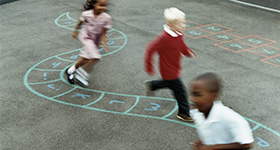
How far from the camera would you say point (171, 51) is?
15.3ft

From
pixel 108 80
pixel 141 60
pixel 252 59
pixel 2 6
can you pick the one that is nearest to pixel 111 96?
pixel 108 80

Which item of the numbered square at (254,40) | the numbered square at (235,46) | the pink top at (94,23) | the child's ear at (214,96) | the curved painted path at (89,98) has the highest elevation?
the child's ear at (214,96)

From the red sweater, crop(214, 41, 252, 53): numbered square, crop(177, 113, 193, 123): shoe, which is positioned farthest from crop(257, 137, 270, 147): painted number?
crop(214, 41, 252, 53): numbered square

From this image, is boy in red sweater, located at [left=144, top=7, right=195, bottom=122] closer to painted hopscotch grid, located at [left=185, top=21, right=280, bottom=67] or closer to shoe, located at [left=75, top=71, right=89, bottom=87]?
shoe, located at [left=75, top=71, right=89, bottom=87]

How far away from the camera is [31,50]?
7852 millimetres

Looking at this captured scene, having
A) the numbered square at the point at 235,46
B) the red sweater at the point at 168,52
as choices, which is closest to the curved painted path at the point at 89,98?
the red sweater at the point at 168,52

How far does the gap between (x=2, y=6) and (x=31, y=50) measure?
176 inches

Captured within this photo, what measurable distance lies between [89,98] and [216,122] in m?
3.33

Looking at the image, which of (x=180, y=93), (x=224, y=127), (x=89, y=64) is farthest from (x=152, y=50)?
(x=224, y=127)

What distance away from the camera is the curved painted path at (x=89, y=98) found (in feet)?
17.5

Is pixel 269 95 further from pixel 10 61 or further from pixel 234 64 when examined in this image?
pixel 10 61

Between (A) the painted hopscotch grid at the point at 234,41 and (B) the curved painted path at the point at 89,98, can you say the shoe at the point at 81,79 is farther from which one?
(A) the painted hopscotch grid at the point at 234,41

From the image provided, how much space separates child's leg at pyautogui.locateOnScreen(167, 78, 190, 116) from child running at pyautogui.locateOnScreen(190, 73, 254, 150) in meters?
1.98

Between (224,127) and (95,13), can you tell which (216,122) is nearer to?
(224,127)
